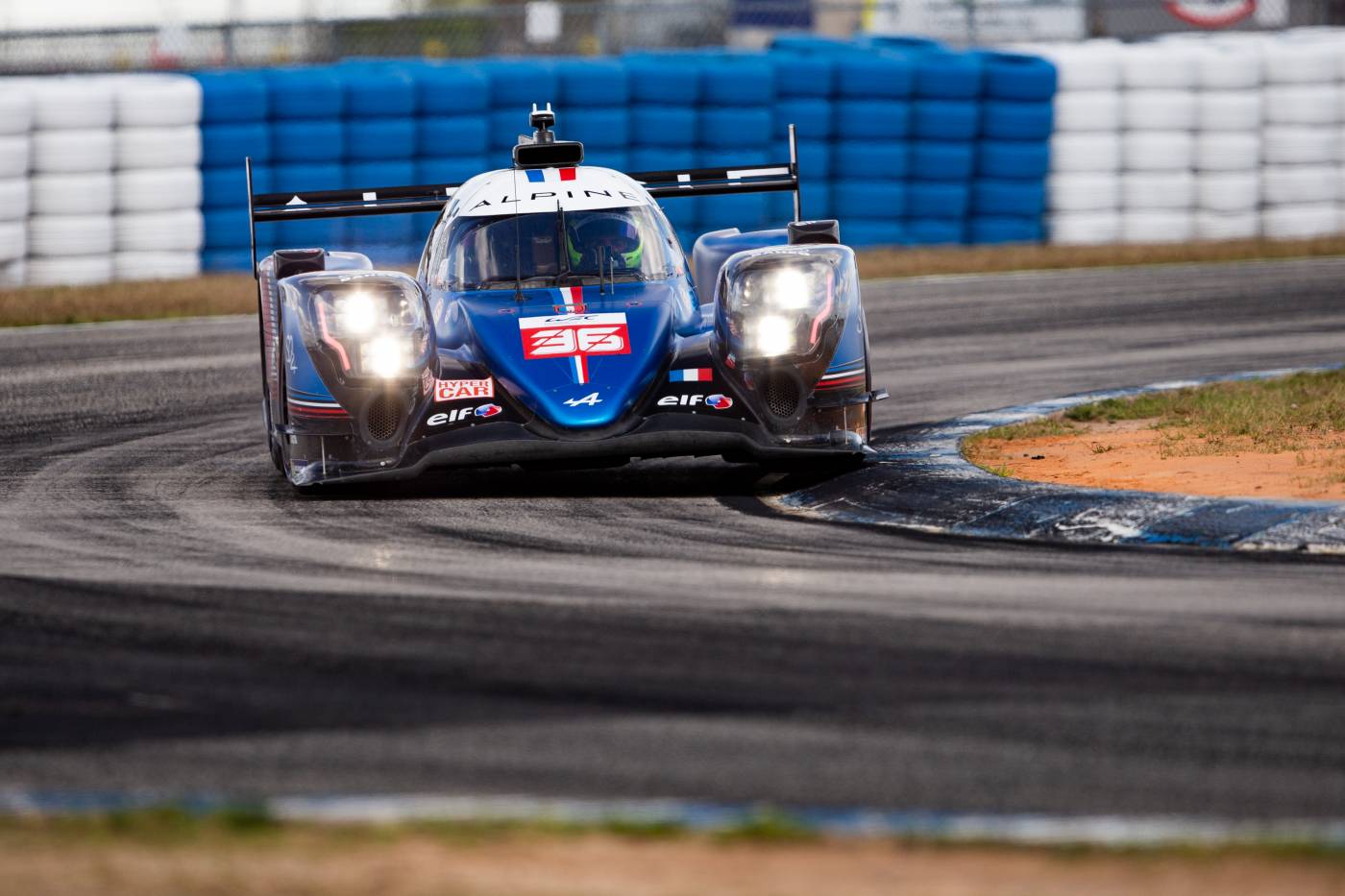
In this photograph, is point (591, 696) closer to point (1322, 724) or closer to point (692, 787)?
point (692, 787)

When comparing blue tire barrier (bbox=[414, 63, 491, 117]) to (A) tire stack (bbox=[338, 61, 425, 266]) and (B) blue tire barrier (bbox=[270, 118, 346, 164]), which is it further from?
(B) blue tire barrier (bbox=[270, 118, 346, 164])

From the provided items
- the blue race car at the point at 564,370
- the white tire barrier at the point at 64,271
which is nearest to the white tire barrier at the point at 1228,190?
the white tire barrier at the point at 64,271

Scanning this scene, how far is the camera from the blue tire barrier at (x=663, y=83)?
20.6m

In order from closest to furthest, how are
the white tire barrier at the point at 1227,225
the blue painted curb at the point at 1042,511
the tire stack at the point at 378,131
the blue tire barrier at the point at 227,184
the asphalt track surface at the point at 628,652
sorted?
the asphalt track surface at the point at 628,652 → the blue painted curb at the point at 1042,511 → the blue tire barrier at the point at 227,184 → the tire stack at the point at 378,131 → the white tire barrier at the point at 1227,225

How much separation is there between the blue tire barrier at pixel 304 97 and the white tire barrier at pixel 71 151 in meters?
1.68

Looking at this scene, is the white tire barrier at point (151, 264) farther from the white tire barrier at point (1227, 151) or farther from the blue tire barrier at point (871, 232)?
the white tire barrier at point (1227, 151)

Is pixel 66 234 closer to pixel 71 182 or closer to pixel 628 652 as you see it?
pixel 71 182

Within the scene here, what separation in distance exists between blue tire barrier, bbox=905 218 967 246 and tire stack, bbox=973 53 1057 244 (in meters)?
0.17

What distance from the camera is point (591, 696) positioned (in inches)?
220

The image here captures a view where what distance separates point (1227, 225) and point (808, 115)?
495cm

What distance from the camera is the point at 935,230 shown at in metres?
21.7

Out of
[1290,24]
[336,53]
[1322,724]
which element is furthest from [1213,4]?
[1322,724]

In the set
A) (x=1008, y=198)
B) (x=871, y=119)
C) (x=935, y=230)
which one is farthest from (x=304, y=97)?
(x=1008, y=198)

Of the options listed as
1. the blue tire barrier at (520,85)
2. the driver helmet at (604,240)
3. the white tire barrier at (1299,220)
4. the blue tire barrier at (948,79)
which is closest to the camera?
the driver helmet at (604,240)
